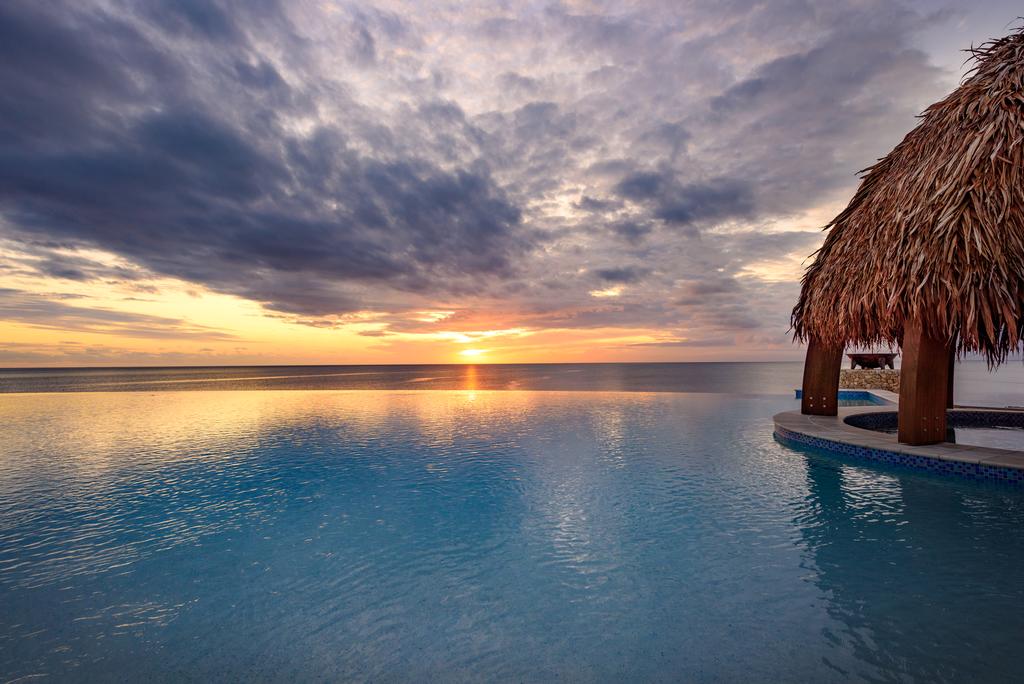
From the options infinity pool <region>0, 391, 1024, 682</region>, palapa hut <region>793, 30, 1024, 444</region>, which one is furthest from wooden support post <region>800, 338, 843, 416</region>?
infinity pool <region>0, 391, 1024, 682</region>

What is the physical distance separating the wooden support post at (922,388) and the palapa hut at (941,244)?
2 centimetres

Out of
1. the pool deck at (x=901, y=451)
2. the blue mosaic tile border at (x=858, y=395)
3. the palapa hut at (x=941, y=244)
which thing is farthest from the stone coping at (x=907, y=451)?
the blue mosaic tile border at (x=858, y=395)

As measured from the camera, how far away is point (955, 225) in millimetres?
8492

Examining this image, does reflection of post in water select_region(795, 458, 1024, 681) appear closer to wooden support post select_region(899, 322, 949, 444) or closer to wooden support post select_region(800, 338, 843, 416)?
wooden support post select_region(899, 322, 949, 444)

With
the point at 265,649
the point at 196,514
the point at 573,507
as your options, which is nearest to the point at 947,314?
the point at 573,507

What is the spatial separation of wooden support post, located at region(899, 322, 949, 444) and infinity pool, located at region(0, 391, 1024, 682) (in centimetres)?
141

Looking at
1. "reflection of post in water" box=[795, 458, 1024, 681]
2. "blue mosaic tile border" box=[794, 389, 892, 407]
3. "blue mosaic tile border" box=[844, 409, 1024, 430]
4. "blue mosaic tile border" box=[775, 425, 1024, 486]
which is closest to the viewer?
"reflection of post in water" box=[795, 458, 1024, 681]

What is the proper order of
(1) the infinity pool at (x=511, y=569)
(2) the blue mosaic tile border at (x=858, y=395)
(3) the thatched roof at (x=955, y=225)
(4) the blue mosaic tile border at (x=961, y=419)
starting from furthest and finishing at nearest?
(2) the blue mosaic tile border at (x=858, y=395) < (4) the blue mosaic tile border at (x=961, y=419) < (3) the thatched roof at (x=955, y=225) < (1) the infinity pool at (x=511, y=569)

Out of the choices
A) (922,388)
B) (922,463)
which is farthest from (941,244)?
(922,463)

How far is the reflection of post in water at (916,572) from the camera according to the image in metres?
4.32

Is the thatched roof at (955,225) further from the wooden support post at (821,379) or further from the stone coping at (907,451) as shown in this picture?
the wooden support post at (821,379)

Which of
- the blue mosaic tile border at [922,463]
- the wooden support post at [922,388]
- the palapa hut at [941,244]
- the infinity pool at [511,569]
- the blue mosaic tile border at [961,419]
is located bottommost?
the infinity pool at [511,569]

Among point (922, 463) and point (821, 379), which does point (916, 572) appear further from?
point (821, 379)

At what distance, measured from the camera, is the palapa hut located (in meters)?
8.15
